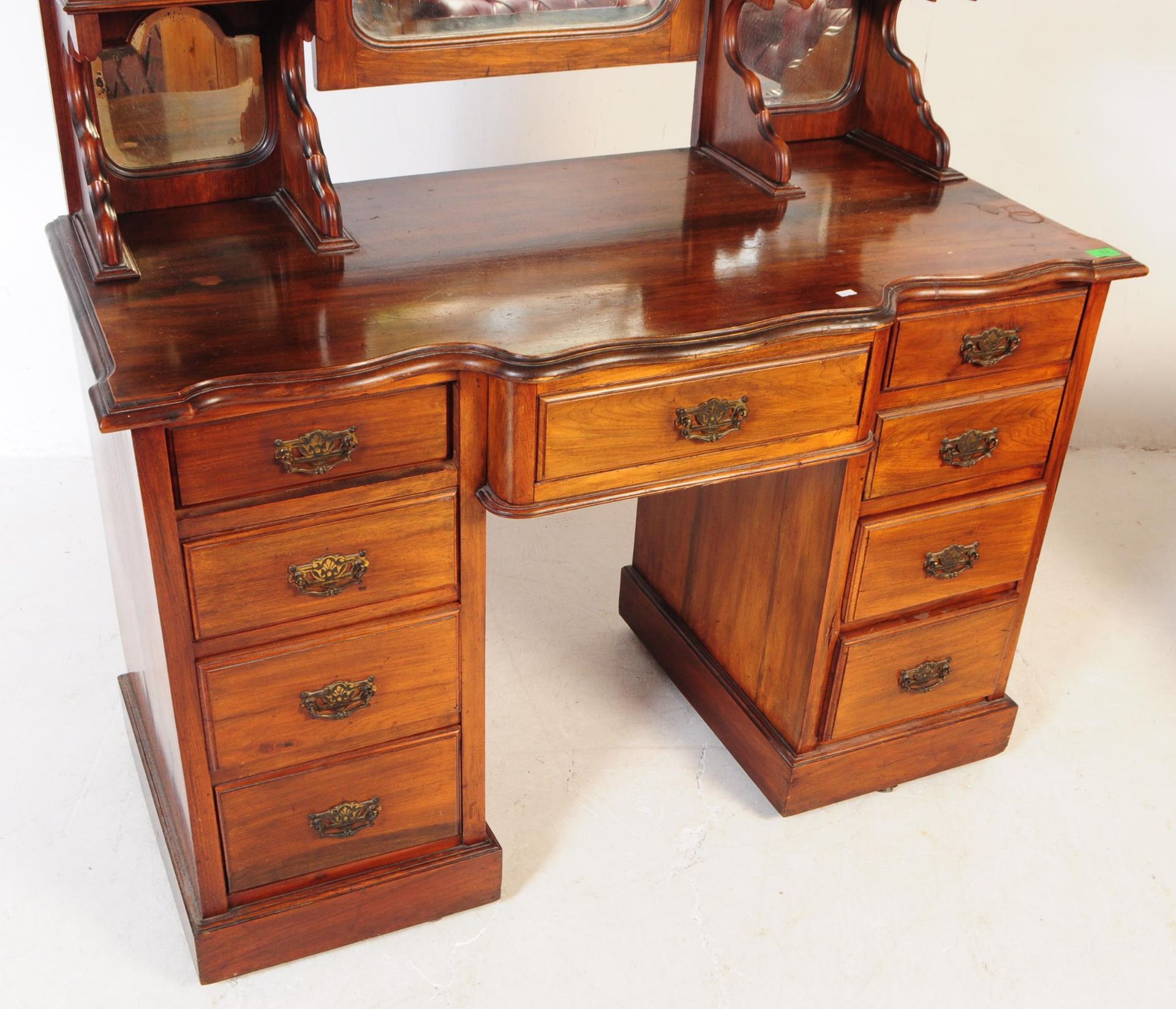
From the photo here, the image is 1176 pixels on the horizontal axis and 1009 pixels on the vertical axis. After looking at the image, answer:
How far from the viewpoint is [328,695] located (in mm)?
1811

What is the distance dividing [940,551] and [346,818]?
99cm

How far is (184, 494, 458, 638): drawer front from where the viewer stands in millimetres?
1647

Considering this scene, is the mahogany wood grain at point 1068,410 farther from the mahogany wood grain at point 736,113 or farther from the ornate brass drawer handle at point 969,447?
the mahogany wood grain at point 736,113

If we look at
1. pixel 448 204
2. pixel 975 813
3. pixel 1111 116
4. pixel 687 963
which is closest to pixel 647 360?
pixel 448 204

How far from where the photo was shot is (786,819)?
2.28 metres

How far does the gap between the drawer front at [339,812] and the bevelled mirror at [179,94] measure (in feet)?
2.94

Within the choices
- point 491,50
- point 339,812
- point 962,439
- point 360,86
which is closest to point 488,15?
point 491,50

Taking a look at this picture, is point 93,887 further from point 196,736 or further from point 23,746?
point 196,736

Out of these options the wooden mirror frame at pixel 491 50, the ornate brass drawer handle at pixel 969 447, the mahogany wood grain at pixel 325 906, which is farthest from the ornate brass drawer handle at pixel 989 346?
the mahogany wood grain at pixel 325 906

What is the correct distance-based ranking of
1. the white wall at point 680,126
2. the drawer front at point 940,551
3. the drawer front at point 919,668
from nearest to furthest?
the drawer front at point 940,551 → the drawer front at point 919,668 → the white wall at point 680,126

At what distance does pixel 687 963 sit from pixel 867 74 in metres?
1.49

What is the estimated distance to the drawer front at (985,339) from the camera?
6.18 feet

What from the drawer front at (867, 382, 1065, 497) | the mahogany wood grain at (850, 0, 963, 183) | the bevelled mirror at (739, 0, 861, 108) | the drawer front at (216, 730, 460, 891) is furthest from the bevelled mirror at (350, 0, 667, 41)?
the drawer front at (216, 730, 460, 891)

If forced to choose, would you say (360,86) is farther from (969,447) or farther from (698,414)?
(969,447)
